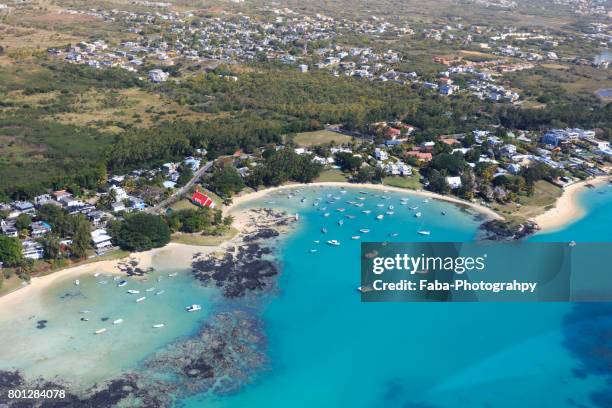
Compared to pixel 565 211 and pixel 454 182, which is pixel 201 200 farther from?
pixel 565 211

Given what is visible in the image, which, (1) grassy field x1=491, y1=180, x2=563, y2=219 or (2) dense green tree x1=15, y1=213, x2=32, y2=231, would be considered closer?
(2) dense green tree x1=15, y1=213, x2=32, y2=231

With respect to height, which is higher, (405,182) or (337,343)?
(405,182)

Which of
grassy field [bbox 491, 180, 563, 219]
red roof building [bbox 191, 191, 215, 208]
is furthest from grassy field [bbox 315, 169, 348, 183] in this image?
grassy field [bbox 491, 180, 563, 219]

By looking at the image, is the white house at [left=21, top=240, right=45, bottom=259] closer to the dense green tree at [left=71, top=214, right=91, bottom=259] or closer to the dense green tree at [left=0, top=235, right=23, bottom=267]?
the dense green tree at [left=0, top=235, right=23, bottom=267]

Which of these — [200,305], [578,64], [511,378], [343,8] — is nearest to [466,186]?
[511,378]

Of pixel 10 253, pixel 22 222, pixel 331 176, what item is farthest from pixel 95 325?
pixel 331 176

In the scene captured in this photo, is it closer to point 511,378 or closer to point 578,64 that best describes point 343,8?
point 578,64
